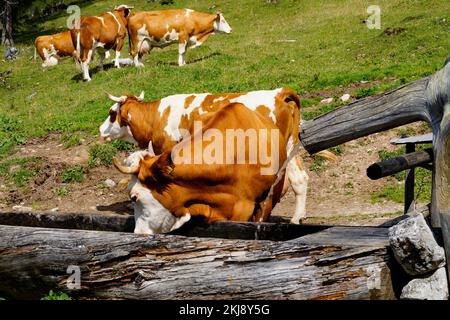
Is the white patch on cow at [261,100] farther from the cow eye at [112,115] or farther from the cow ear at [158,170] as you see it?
the cow ear at [158,170]

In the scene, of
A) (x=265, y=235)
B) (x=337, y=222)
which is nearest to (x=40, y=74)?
(x=337, y=222)

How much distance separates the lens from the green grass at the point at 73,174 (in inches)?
549

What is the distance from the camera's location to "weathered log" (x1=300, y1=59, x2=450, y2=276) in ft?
16.7

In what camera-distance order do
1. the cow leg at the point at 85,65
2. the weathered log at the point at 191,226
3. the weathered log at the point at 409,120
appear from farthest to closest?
the cow leg at the point at 85,65
the weathered log at the point at 191,226
the weathered log at the point at 409,120

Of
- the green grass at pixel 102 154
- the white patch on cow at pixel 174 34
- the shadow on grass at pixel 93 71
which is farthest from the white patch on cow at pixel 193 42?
Answer: the green grass at pixel 102 154

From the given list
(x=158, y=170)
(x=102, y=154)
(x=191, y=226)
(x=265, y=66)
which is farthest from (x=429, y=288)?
(x=265, y=66)

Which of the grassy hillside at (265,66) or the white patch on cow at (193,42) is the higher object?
the white patch on cow at (193,42)

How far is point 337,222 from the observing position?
34.7 feet

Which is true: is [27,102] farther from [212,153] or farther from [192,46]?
[212,153]

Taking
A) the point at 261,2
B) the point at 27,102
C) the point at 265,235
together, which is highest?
the point at 261,2

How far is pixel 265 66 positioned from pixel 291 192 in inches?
344

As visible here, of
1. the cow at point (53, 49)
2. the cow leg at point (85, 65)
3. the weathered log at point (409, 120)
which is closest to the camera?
the weathered log at point (409, 120)

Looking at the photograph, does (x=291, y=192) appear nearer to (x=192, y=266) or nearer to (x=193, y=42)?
(x=192, y=266)
